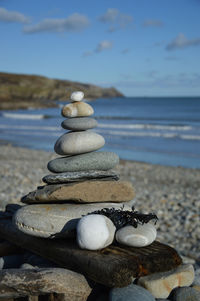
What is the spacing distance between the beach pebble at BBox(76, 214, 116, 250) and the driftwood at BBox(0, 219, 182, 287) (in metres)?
0.08

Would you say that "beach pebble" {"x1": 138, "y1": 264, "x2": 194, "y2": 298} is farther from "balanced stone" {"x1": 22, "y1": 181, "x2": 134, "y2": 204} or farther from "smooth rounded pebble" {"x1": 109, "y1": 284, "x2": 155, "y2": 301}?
"balanced stone" {"x1": 22, "y1": 181, "x2": 134, "y2": 204}

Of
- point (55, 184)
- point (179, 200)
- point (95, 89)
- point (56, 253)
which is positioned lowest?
point (179, 200)

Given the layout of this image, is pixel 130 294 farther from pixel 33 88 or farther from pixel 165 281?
pixel 33 88

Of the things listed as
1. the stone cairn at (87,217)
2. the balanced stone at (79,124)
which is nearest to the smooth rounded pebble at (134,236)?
the stone cairn at (87,217)

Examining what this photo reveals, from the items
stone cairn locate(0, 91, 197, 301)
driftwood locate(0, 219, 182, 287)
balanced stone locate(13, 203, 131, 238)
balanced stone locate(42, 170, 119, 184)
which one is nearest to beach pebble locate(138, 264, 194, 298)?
stone cairn locate(0, 91, 197, 301)

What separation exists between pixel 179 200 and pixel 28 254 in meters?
5.82

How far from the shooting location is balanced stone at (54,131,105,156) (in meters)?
5.14

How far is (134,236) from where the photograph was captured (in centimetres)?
419

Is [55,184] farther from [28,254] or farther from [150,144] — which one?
[150,144]

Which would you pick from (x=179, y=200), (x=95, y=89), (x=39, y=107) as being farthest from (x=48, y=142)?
(x=95, y=89)

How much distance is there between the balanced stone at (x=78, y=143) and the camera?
203 inches

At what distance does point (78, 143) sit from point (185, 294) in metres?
2.28

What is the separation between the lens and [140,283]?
13.5ft

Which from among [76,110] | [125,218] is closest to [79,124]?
[76,110]
